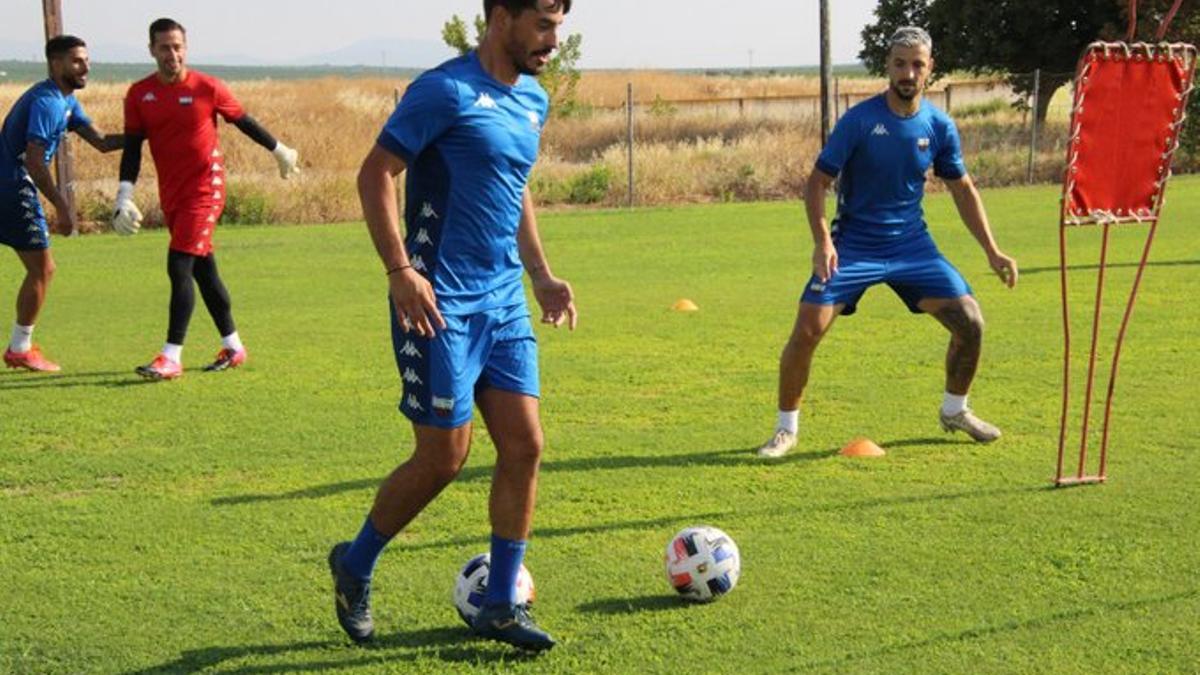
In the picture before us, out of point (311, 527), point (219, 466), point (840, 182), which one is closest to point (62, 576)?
point (311, 527)

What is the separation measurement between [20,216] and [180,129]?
1314 millimetres

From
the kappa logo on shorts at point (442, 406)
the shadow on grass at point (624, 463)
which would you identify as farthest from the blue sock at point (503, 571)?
the shadow on grass at point (624, 463)

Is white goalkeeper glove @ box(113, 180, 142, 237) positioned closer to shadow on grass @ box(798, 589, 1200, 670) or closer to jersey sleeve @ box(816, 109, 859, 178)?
jersey sleeve @ box(816, 109, 859, 178)

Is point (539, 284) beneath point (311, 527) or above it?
above

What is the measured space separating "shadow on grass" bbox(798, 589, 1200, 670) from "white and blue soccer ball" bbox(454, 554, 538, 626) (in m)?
0.97

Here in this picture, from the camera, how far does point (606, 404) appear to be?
30.0 feet

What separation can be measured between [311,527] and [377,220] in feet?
7.58

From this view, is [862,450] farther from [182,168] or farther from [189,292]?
[182,168]

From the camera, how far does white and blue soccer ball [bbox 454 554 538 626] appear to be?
5.09 metres

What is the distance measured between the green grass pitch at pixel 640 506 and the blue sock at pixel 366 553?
26 cm

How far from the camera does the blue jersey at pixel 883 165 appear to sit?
7.58m

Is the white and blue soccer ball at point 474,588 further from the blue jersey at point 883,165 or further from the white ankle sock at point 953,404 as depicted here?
the white ankle sock at point 953,404

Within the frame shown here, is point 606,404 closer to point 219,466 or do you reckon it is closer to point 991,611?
point 219,466

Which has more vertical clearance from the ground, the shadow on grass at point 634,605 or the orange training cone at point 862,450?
the shadow on grass at point 634,605
